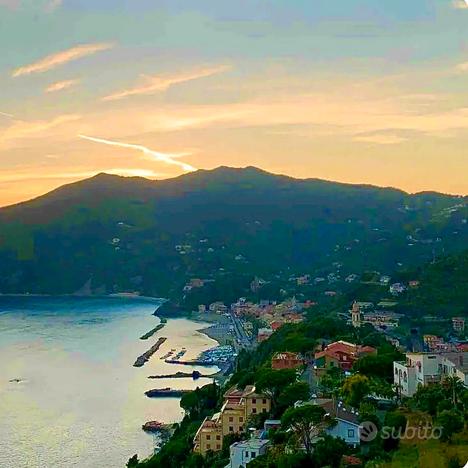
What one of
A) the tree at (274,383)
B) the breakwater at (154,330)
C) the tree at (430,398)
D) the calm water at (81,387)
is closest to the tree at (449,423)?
the tree at (430,398)

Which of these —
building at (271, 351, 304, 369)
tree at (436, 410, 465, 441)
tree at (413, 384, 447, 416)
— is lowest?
building at (271, 351, 304, 369)

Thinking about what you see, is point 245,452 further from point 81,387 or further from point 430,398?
point 81,387

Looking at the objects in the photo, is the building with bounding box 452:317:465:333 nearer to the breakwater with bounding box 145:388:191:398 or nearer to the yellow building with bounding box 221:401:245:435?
the breakwater with bounding box 145:388:191:398

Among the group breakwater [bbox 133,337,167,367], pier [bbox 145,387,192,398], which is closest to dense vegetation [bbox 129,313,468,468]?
pier [bbox 145,387,192,398]

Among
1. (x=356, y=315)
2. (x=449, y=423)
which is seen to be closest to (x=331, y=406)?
(x=449, y=423)

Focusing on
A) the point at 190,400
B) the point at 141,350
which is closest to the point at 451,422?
the point at 190,400

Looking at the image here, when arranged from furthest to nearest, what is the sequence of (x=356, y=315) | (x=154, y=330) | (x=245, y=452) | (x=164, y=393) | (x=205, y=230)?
(x=205, y=230), (x=154, y=330), (x=356, y=315), (x=164, y=393), (x=245, y=452)
